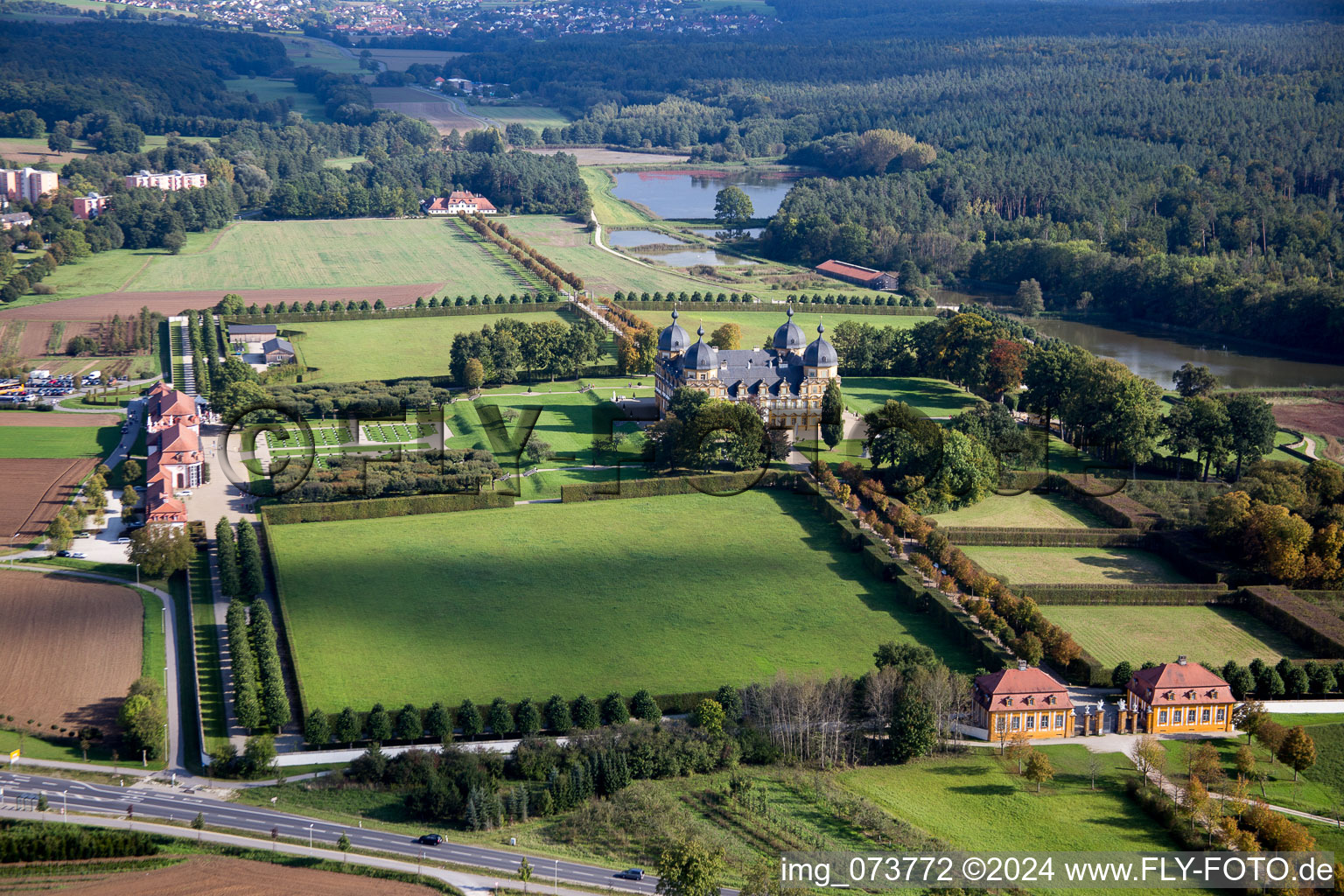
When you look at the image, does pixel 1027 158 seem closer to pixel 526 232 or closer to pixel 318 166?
pixel 526 232

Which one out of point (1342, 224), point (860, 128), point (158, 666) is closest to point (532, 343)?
point (158, 666)

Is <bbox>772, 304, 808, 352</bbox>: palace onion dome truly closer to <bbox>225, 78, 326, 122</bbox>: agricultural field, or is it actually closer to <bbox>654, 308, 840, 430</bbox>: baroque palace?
<bbox>654, 308, 840, 430</bbox>: baroque palace

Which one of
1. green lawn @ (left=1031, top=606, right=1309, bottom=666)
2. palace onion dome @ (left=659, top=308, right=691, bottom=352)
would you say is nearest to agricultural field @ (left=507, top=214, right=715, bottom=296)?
palace onion dome @ (left=659, top=308, right=691, bottom=352)

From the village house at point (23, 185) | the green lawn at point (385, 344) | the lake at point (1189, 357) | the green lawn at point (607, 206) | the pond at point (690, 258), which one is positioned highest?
the village house at point (23, 185)

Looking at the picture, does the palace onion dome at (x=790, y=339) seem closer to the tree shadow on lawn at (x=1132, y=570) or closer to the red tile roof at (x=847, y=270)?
the tree shadow on lawn at (x=1132, y=570)

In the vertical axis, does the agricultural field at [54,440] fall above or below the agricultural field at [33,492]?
above

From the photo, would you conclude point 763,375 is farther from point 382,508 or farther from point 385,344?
point 385,344

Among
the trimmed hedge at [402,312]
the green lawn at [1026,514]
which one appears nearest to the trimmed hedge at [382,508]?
the green lawn at [1026,514]

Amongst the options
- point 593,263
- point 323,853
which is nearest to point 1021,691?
point 323,853
